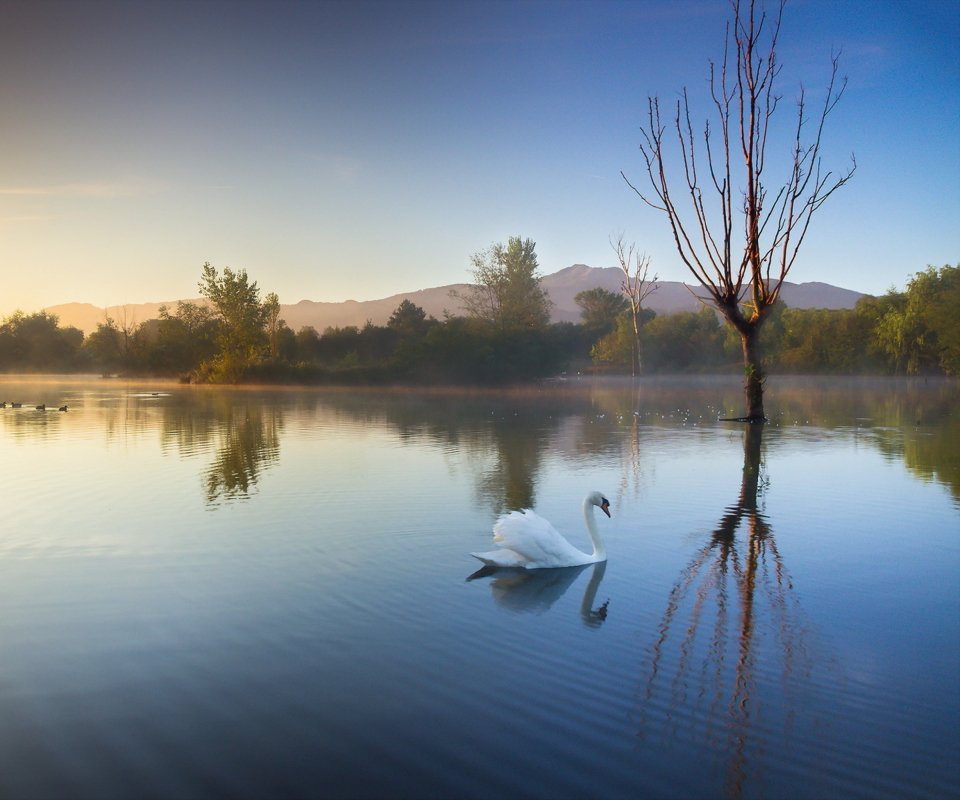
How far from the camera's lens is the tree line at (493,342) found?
5000 cm

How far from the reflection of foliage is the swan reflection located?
198 inches

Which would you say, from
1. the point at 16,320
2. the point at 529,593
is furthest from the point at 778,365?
the point at 16,320

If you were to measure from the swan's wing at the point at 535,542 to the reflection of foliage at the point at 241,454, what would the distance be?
197 inches

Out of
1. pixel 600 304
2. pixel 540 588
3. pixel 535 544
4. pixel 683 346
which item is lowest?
pixel 540 588

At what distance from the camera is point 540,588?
21.0ft

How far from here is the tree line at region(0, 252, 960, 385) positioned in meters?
50.0

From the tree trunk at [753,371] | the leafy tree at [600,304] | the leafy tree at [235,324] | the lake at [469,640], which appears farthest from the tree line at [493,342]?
the lake at [469,640]

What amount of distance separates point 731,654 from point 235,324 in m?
59.5

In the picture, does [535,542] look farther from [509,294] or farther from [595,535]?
[509,294]

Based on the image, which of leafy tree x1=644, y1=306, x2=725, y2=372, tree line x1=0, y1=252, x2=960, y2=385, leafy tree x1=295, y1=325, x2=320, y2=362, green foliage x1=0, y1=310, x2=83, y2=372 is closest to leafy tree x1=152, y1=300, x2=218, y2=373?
tree line x1=0, y1=252, x2=960, y2=385

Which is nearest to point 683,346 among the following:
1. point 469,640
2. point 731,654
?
point 731,654

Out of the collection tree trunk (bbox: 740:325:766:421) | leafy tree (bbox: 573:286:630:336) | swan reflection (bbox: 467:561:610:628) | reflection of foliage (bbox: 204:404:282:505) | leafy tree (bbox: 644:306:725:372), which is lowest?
swan reflection (bbox: 467:561:610:628)

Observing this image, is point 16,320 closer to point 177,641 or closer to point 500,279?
point 500,279

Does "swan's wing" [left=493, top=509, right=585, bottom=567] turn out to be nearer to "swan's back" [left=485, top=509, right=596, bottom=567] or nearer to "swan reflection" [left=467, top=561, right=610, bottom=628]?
"swan's back" [left=485, top=509, right=596, bottom=567]
